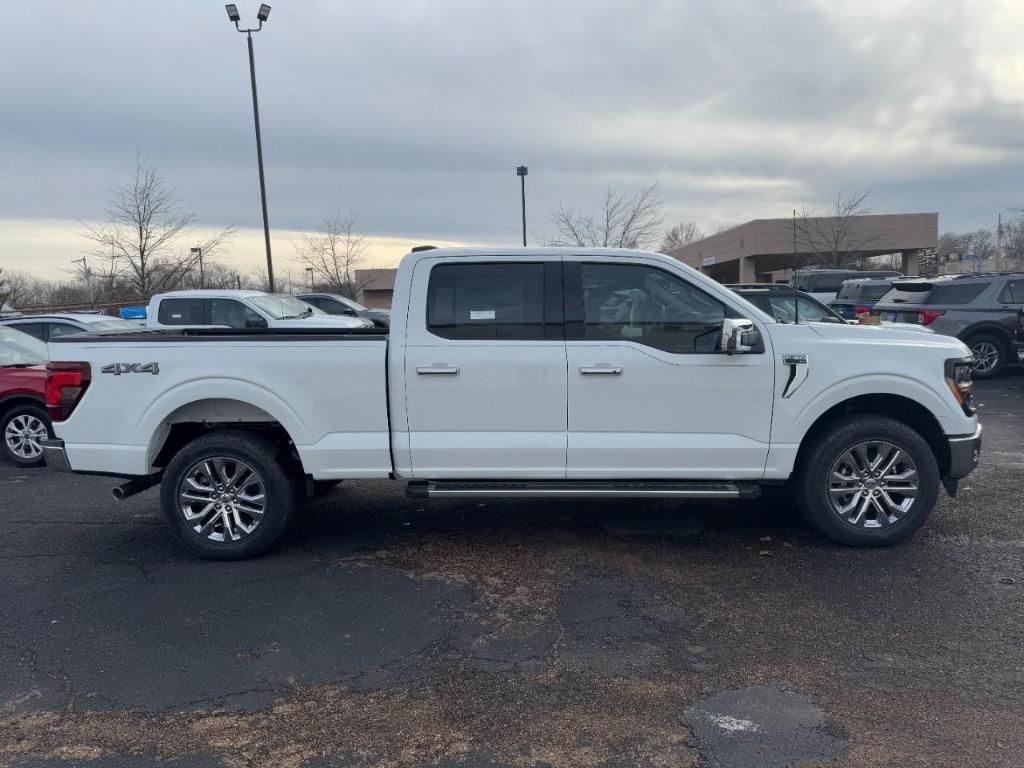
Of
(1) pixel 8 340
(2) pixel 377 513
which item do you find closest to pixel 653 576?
(2) pixel 377 513

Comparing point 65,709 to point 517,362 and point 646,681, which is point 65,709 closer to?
point 646,681

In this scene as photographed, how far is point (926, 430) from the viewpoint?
5453 millimetres

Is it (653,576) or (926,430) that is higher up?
(926,430)

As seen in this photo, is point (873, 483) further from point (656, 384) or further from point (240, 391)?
point (240, 391)

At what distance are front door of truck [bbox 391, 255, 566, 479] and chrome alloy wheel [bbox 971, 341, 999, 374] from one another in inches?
442

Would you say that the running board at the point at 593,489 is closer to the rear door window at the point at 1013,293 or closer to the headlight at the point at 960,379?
the headlight at the point at 960,379

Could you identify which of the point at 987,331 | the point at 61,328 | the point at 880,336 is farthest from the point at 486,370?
the point at 987,331

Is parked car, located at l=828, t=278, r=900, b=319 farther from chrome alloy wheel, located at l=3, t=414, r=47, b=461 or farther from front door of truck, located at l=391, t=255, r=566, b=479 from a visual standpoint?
chrome alloy wheel, located at l=3, t=414, r=47, b=461

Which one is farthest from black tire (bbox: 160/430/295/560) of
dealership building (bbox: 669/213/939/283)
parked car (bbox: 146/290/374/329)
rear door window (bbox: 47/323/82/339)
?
dealership building (bbox: 669/213/939/283)

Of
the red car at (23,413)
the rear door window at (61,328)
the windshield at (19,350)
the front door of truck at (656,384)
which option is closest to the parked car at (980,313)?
the front door of truck at (656,384)

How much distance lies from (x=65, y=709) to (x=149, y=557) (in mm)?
2075

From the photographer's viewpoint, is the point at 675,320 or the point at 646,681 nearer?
the point at 646,681

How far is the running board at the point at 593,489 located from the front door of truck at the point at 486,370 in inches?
2.9

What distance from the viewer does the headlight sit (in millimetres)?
5207
